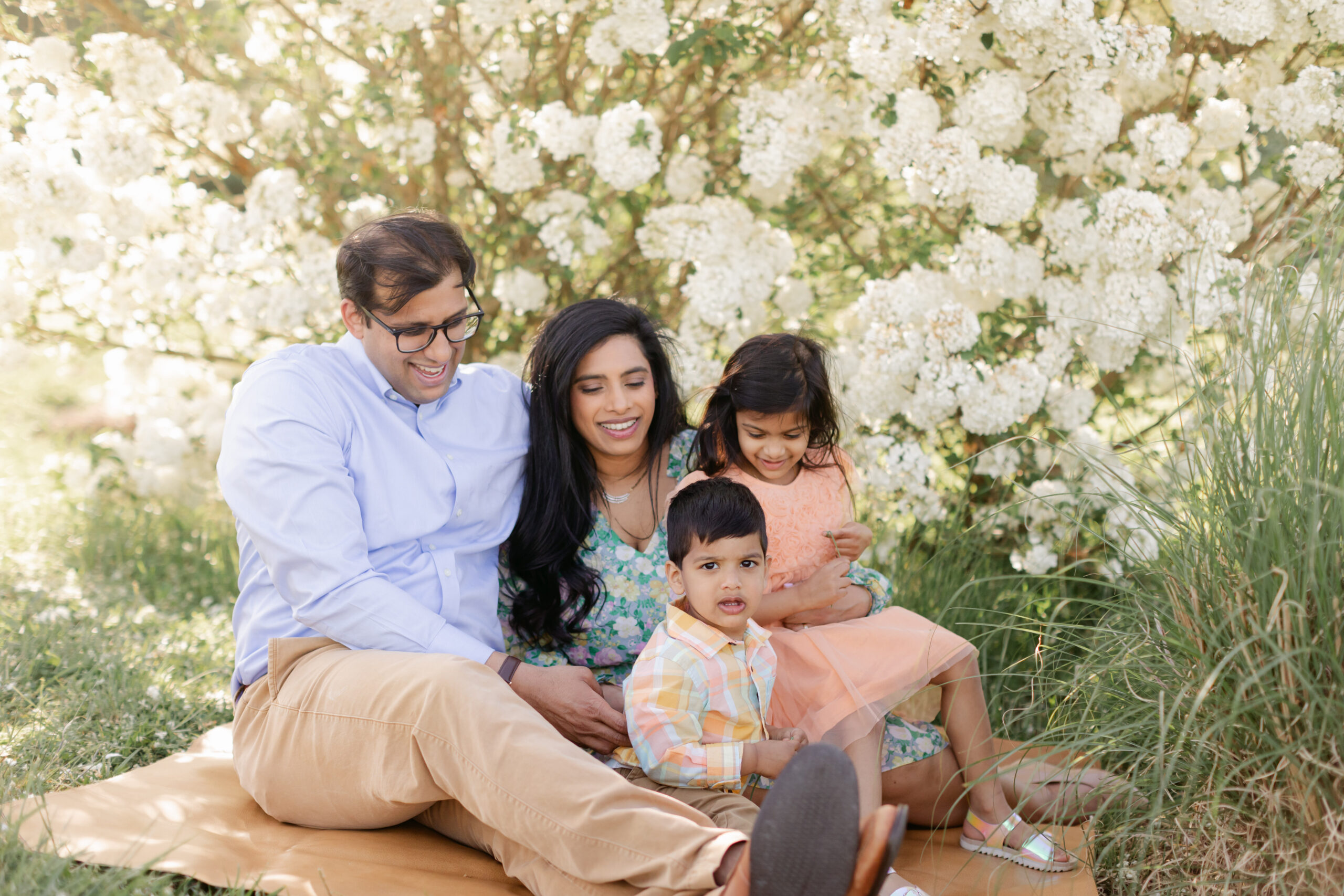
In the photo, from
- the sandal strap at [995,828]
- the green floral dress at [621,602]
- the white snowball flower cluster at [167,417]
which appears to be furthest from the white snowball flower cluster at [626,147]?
the sandal strap at [995,828]

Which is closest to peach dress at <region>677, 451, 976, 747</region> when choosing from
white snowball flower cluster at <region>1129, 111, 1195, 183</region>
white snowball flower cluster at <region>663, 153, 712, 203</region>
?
white snowball flower cluster at <region>663, 153, 712, 203</region>

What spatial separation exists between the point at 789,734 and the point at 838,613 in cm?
43

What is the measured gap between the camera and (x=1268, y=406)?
2.10 m

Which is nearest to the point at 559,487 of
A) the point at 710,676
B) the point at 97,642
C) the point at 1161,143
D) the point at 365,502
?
the point at 365,502

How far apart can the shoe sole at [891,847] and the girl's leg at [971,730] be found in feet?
2.85

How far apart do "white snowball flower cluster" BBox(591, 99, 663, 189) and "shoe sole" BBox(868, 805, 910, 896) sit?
100 inches

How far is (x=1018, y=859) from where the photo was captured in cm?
251

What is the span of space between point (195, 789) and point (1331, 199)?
11.6ft

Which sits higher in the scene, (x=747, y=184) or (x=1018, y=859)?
(x=747, y=184)

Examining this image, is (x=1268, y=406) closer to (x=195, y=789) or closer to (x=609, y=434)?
(x=609, y=434)

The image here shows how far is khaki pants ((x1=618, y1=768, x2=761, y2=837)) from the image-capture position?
230 cm

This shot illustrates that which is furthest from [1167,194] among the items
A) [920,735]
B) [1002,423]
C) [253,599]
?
[253,599]

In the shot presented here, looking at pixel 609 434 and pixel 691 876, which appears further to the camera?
pixel 609 434

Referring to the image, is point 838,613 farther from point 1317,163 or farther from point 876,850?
point 1317,163
